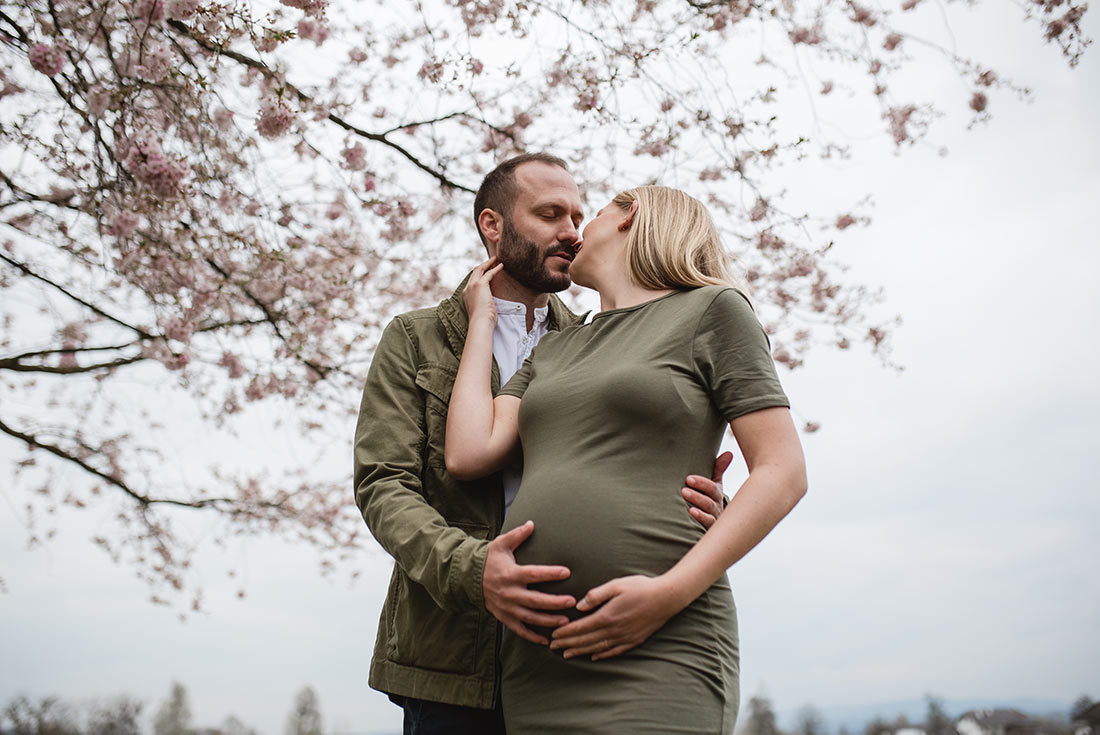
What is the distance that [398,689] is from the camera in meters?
1.72

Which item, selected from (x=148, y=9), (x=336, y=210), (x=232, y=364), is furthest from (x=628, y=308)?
(x=232, y=364)

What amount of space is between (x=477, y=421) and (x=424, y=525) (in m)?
0.26

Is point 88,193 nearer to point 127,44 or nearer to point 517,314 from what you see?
point 127,44

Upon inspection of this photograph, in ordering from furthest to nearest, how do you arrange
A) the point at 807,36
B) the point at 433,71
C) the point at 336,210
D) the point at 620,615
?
the point at 336,210 → the point at 807,36 → the point at 433,71 → the point at 620,615

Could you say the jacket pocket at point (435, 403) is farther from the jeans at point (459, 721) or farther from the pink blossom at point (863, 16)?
the pink blossom at point (863, 16)

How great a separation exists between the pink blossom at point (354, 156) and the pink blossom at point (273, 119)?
82cm

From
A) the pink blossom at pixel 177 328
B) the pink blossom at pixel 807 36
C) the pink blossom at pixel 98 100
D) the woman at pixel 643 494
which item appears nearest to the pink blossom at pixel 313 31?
the pink blossom at pixel 98 100

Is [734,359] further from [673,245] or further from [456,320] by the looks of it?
[456,320]

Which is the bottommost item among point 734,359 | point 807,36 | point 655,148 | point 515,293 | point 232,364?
point 734,359

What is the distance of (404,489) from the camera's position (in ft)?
5.60

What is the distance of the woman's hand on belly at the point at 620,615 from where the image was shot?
4.26 ft

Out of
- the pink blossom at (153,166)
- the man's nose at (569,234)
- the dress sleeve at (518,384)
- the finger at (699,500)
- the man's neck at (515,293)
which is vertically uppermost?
the pink blossom at (153,166)

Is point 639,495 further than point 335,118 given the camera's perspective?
No

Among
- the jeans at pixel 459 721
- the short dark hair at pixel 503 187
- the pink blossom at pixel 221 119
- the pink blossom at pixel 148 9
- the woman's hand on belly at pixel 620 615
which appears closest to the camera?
the woman's hand on belly at pixel 620 615
